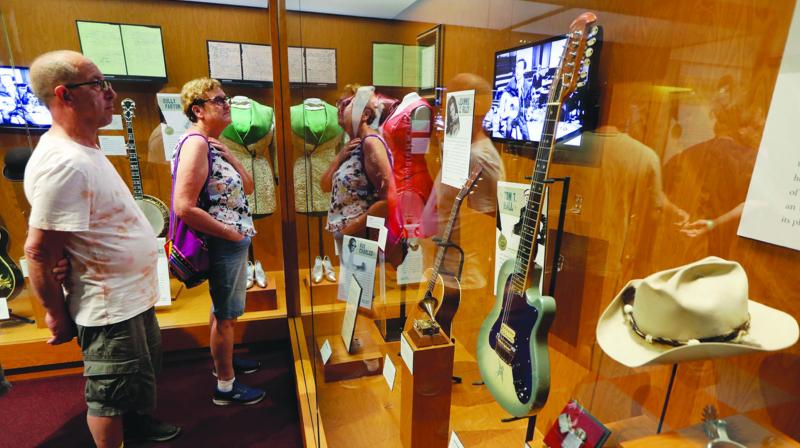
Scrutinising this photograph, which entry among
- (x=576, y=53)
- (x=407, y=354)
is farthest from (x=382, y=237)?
(x=576, y=53)

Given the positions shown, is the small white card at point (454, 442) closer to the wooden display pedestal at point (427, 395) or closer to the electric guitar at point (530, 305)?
the wooden display pedestal at point (427, 395)

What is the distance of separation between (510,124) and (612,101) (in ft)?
1.16

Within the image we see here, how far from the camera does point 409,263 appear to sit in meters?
1.79

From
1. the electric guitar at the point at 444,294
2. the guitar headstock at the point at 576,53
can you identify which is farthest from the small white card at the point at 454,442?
the guitar headstock at the point at 576,53

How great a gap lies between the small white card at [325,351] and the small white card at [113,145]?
210cm

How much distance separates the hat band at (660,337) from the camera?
0.60m

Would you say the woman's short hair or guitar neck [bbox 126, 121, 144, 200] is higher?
the woman's short hair

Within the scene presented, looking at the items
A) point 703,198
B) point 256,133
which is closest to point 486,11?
point 703,198

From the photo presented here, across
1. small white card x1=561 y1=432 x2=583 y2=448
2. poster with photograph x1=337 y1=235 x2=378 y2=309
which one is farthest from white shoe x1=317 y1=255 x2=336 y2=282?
small white card x1=561 y1=432 x2=583 y2=448

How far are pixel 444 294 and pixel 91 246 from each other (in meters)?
1.27

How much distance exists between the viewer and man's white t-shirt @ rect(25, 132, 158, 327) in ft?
4.28

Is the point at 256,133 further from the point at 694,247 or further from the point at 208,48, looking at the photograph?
the point at 694,247

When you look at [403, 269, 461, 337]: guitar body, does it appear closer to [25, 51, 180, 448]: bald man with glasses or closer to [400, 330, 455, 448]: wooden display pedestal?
[400, 330, 455, 448]: wooden display pedestal

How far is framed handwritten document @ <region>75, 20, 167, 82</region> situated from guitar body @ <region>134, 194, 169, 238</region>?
854 millimetres
